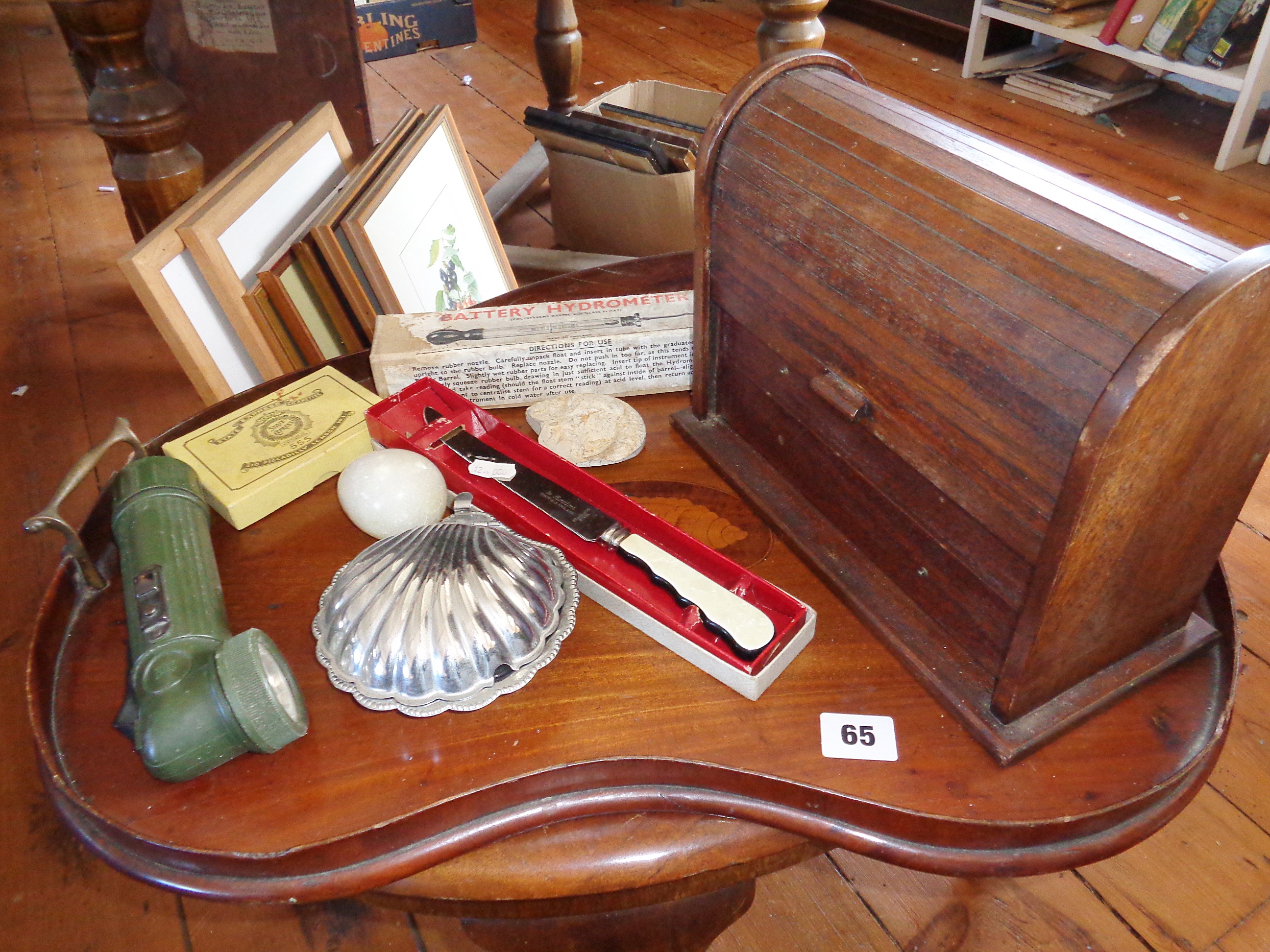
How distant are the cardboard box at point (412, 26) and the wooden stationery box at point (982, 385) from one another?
2658mm

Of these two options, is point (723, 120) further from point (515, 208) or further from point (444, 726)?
point (515, 208)

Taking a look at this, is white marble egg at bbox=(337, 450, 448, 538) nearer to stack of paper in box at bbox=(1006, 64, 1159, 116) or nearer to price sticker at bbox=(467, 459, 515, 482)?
price sticker at bbox=(467, 459, 515, 482)

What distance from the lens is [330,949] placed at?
1011 millimetres

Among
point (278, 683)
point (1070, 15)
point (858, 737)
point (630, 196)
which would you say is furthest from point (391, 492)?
point (1070, 15)

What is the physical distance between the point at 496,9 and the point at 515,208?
1.86m

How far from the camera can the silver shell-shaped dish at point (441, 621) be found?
0.65 metres

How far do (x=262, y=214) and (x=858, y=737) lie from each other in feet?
2.88

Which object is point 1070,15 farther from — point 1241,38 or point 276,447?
point 276,447

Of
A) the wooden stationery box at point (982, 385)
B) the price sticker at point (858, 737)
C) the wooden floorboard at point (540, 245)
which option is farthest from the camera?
the wooden floorboard at point (540, 245)

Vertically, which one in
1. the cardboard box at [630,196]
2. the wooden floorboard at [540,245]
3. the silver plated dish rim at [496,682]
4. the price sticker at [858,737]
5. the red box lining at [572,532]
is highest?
the red box lining at [572,532]

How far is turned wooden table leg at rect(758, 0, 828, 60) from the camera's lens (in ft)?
3.92

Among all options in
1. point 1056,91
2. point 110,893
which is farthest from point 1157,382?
point 1056,91

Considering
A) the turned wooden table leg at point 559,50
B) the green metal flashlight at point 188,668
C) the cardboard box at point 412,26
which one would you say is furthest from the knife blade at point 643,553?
the cardboard box at point 412,26

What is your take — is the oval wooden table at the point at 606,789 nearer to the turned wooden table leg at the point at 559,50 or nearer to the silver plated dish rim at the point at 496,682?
the silver plated dish rim at the point at 496,682
